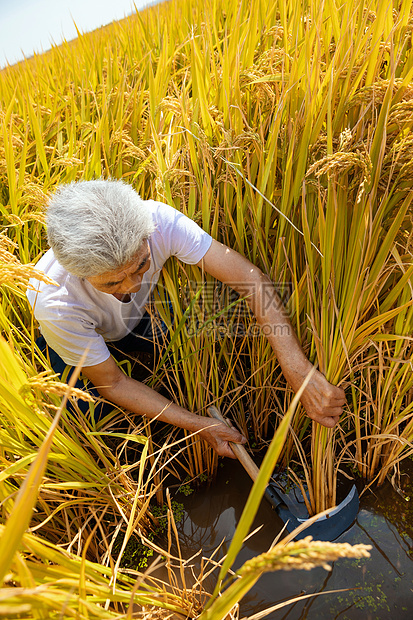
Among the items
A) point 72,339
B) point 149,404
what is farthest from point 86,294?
point 149,404

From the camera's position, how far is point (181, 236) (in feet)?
4.23

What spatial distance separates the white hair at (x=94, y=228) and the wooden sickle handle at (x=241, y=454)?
2.16 ft

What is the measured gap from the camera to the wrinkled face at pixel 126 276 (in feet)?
3.87

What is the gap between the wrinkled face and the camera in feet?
3.87

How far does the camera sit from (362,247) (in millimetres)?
970

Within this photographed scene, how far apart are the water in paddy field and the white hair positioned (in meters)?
1.02

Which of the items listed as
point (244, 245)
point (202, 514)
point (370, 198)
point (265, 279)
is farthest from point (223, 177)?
point (202, 514)

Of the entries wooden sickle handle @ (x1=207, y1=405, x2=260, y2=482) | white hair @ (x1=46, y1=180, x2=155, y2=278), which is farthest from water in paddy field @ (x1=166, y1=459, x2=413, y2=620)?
white hair @ (x1=46, y1=180, x2=155, y2=278)

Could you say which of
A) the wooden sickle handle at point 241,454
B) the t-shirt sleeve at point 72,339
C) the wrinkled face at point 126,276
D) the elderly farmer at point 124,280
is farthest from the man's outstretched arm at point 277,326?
the t-shirt sleeve at point 72,339

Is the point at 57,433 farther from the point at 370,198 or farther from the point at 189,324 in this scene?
the point at 370,198

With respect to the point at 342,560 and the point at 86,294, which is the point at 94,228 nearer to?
the point at 86,294

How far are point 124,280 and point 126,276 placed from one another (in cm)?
2

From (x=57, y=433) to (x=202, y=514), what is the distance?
74 centimetres

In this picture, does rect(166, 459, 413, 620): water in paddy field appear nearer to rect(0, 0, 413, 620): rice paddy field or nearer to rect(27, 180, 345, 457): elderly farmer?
rect(0, 0, 413, 620): rice paddy field
